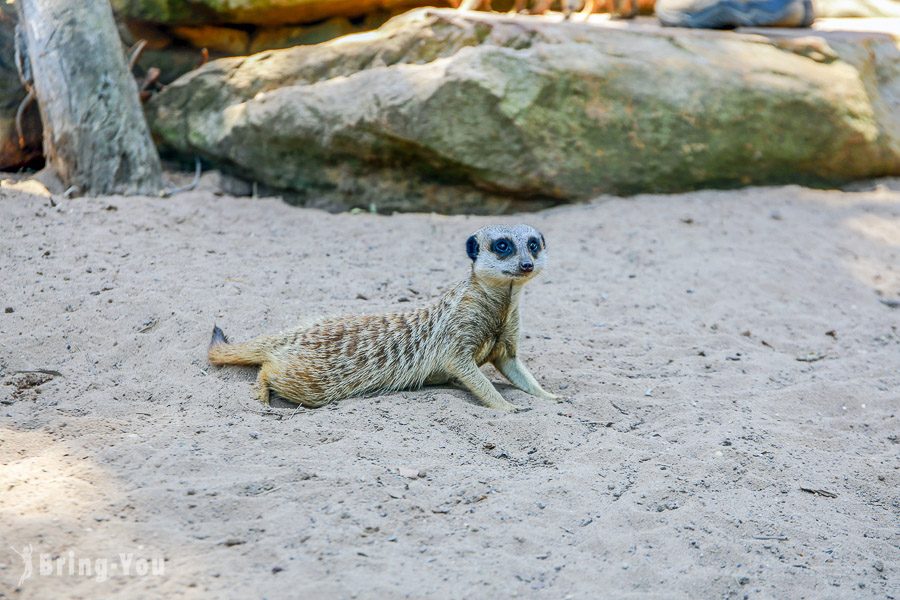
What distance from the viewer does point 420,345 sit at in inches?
145

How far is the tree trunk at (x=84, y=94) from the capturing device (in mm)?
5375

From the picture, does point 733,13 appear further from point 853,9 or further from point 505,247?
point 505,247

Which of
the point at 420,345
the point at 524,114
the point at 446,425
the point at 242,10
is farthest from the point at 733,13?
the point at 446,425

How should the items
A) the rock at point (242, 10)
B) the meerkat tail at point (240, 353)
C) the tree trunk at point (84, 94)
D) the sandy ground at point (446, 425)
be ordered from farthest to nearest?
the rock at point (242, 10) < the tree trunk at point (84, 94) < the meerkat tail at point (240, 353) < the sandy ground at point (446, 425)

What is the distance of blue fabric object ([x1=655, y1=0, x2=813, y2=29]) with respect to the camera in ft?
22.1

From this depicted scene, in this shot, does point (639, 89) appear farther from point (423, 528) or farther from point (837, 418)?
point (423, 528)

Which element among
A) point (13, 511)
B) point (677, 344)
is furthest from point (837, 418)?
point (13, 511)

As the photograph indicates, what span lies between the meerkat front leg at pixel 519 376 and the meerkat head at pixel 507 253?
1.22 feet

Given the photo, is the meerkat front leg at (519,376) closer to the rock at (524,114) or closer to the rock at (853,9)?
the rock at (524,114)

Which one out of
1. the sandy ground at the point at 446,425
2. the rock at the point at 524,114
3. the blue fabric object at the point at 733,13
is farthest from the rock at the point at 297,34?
the blue fabric object at the point at 733,13

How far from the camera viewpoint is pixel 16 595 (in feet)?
6.94

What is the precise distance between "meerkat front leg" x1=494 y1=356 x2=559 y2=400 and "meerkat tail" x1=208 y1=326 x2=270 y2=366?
94 cm

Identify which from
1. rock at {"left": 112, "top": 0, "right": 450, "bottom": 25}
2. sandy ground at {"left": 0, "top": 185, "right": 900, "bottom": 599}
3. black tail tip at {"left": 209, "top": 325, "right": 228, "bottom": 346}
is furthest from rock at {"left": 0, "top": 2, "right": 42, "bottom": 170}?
black tail tip at {"left": 209, "top": 325, "right": 228, "bottom": 346}

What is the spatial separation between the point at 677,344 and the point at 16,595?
301 cm
